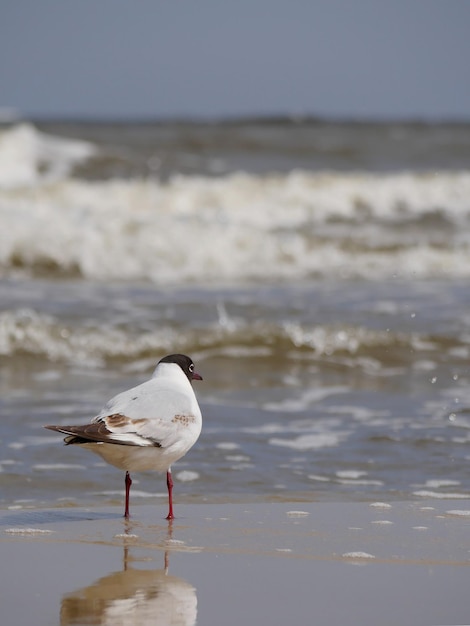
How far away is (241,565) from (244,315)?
5151mm

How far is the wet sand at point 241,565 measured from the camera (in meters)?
3.22

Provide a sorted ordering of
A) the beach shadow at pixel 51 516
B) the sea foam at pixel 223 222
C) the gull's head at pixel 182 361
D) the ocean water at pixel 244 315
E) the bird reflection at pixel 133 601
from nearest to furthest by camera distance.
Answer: the bird reflection at pixel 133 601, the beach shadow at pixel 51 516, the gull's head at pixel 182 361, the ocean water at pixel 244 315, the sea foam at pixel 223 222

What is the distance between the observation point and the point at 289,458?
215 inches

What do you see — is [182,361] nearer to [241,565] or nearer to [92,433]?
[92,433]

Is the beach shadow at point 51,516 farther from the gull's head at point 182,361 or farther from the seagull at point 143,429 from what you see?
the gull's head at point 182,361

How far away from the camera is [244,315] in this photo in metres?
8.77

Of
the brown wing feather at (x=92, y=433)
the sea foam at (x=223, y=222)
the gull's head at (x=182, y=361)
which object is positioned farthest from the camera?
the sea foam at (x=223, y=222)

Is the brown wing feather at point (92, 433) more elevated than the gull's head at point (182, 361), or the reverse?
the gull's head at point (182, 361)


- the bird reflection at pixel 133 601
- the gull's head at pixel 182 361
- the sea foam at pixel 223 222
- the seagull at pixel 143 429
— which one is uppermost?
the sea foam at pixel 223 222

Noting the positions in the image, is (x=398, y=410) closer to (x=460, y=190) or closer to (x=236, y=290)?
(x=236, y=290)

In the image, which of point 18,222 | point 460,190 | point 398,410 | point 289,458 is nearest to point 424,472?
point 289,458

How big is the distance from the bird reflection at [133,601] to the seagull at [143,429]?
513 millimetres

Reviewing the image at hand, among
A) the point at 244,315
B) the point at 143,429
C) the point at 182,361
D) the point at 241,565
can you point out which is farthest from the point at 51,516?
the point at 244,315

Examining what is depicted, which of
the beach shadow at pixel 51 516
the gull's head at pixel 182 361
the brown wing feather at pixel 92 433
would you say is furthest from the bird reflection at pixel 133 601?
the gull's head at pixel 182 361
